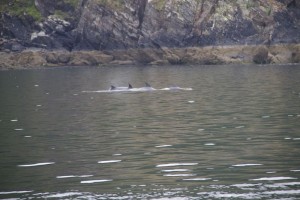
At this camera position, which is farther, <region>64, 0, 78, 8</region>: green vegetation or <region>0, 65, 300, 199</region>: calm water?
<region>64, 0, 78, 8</region>: green vegetation

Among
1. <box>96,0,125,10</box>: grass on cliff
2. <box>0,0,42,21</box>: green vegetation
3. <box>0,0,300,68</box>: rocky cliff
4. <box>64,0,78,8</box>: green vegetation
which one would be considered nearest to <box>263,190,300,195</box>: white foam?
<box>0,0,300,68</box>: rocky cliff

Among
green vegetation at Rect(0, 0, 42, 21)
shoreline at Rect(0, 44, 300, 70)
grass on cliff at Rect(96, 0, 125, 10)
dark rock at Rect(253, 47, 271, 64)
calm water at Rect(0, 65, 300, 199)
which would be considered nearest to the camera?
calm water at Rect(0, 65, 300, 199)

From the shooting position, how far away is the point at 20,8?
17050cm

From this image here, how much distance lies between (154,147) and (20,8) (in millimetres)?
137594

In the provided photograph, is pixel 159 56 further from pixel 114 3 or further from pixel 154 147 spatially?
pixel 154 147

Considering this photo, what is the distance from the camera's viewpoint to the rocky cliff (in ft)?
495

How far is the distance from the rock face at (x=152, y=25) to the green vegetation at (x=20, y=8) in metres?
0.23

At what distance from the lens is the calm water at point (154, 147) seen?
28078 mm

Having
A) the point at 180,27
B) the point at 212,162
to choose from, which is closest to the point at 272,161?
the point at 212,162

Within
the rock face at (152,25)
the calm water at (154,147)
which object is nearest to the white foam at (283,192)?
the calm water at (154,147)

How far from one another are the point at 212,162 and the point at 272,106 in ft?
81.6

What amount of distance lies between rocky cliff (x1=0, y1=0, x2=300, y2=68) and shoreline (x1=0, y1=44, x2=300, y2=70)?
1.06m

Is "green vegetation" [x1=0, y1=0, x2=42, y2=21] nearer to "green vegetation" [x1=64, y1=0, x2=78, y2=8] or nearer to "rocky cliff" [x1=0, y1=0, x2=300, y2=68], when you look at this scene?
A: "rocky cliff" [x1=0, y1=0, x2=300, y2=68]

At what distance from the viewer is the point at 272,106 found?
187 ft
